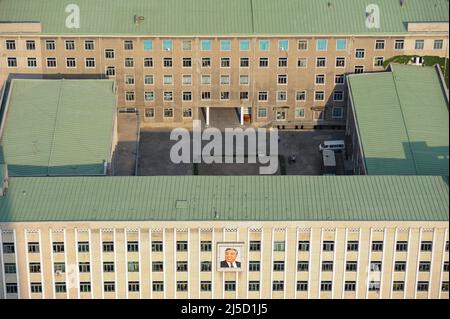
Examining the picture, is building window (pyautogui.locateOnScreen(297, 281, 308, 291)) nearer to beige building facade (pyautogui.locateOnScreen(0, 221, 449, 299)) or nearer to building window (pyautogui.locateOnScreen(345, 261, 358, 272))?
beige building facade (pyautogui.locateOnScreen(0, 221, 449, 299))

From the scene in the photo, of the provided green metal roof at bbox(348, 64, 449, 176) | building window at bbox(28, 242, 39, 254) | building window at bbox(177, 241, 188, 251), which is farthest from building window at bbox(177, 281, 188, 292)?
green metal roof at bbox(348, 64, 449, 176)

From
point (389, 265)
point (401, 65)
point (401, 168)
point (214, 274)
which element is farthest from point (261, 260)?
point (401, 65)

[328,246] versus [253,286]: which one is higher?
[328,246]

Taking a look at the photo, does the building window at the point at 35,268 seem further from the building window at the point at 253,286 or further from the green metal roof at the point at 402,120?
the green metal roof at the point at 402,120

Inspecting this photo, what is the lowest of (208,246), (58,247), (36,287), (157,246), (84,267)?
(36,287)

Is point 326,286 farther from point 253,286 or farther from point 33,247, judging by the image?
point 33,247

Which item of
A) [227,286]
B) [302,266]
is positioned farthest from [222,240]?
[302,266]

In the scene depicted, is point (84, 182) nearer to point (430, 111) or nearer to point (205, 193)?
point (205, 193)

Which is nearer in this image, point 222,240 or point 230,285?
point 222,240
